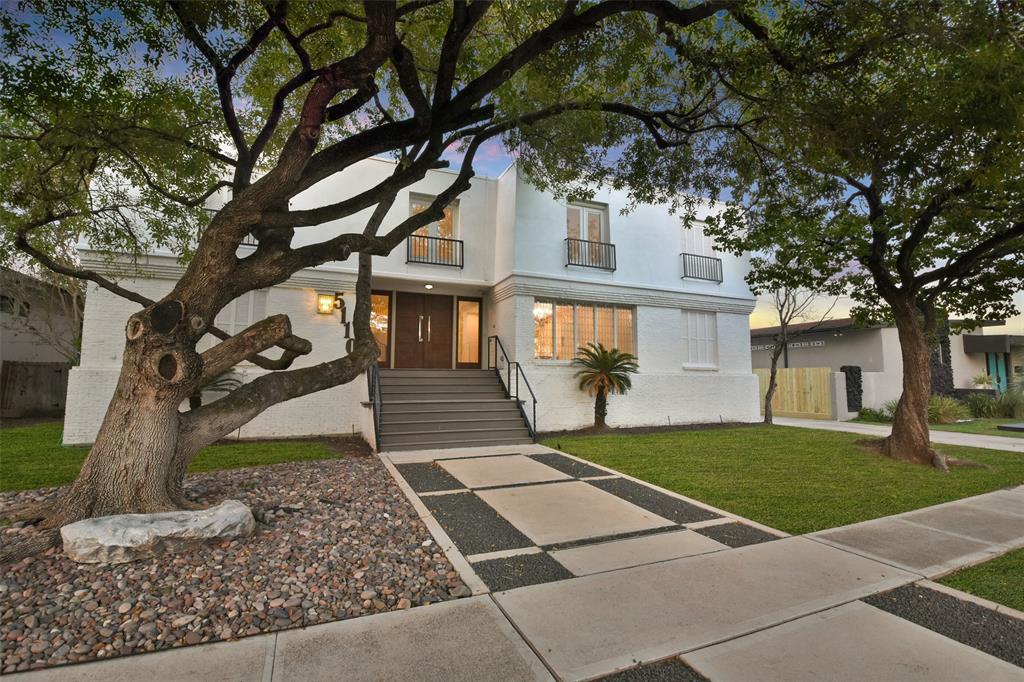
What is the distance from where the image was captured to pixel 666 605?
2.66 metres

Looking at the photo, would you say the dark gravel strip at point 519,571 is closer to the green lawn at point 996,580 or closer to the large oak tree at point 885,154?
the green lawn at point 996,580

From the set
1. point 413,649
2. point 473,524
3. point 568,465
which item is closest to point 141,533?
point 413,649

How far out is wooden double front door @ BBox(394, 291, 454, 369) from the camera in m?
11.6

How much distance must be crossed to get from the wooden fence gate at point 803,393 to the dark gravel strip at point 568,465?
967cm

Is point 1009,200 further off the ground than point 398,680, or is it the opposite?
point 1009,200

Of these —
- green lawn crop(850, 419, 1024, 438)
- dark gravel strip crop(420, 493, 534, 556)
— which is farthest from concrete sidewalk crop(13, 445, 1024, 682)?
green lawn crop(850, 419, 1024, 438)

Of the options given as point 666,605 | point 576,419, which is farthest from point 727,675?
point 576,419

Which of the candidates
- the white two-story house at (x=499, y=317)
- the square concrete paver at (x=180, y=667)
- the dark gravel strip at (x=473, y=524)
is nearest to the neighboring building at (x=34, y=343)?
the white two-story house at (x=499, y=317)

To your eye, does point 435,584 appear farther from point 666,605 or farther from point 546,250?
point 546,250

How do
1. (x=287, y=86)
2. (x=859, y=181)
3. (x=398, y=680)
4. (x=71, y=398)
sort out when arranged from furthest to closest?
(x=71, y=398) < (x=859, y=181) < (x=287, y=86) < (x=398, y=680)

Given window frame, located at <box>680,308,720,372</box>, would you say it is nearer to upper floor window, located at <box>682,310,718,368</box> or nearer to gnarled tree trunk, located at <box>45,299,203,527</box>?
upper floor window, located at <box>682,310,718,368</box>

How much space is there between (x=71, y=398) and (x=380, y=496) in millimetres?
7187

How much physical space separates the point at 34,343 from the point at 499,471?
1535 cm

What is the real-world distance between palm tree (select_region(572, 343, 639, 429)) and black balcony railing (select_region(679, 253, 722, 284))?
3.41 m
